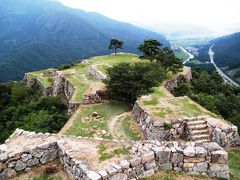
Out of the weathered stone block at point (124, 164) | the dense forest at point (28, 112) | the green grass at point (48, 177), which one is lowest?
the dense forest at point (28, 112)

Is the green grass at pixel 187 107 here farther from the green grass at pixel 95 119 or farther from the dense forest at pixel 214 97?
the dense forest at pixel 214 97

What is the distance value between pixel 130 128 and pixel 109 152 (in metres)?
7.49

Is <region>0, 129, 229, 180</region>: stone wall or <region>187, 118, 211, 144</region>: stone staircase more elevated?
<region>0, 129, 229, 180</region>: stone wall

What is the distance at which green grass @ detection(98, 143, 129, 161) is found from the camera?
10859 millimetres

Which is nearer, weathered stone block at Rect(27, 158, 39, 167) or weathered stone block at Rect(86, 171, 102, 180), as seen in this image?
weathered stone block at Rect(86, 171, 102, 180)

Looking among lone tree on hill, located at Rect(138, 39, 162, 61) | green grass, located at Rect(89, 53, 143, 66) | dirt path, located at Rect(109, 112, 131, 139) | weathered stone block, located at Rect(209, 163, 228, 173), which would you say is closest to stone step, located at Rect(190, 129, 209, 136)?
dirt path, located at Rect(109, 112, 131, 139)

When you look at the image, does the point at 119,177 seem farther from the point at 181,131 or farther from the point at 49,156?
the point at 181,131

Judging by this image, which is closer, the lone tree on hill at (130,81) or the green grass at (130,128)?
the green grass at (130,128)

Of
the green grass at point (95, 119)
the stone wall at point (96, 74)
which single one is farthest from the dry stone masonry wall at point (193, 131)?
the stone wall at point (96, 74)

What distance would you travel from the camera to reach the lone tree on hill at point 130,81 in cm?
2245

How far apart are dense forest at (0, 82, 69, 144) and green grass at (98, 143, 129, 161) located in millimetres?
10354

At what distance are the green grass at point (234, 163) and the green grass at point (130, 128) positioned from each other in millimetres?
4996

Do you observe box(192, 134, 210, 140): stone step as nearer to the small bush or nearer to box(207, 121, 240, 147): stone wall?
box(207, 121, 240, 147): stone wall

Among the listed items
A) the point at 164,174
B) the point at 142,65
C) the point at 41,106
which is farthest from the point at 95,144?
the point at 41,106
